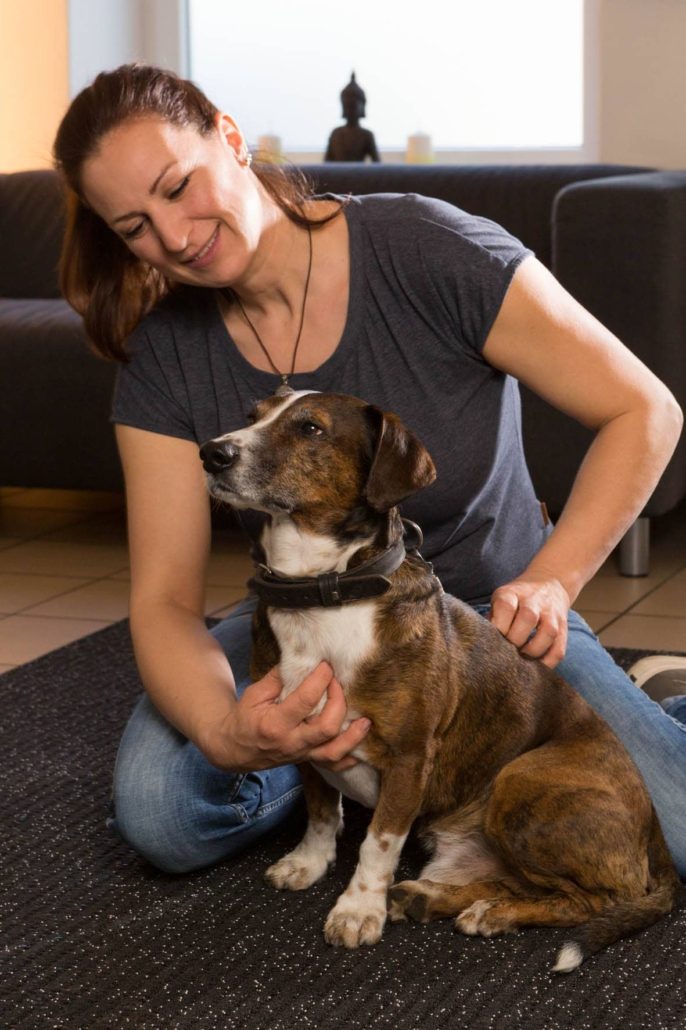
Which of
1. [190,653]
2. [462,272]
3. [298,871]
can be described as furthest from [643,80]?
[298,871]

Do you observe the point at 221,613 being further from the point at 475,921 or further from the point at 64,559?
the point at 475,921

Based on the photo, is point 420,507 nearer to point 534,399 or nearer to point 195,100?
point 195,100

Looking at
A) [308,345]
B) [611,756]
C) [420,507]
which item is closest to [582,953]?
[611,756]

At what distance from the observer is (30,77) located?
217 inches

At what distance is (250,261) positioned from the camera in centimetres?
198

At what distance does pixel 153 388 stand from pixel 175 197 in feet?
1.09

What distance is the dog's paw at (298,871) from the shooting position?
6.50 feet

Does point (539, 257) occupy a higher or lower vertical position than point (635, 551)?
higher

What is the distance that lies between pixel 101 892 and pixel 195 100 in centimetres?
113

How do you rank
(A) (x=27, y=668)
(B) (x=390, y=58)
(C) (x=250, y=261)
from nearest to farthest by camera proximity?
(C) (x=250, y=261), (A) (x=27, y=668), (B) (x=390, y=58)

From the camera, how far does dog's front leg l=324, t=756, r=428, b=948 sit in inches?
69.4

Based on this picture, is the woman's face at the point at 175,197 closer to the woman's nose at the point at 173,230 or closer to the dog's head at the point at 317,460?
the woman's nose at the point at 173,230

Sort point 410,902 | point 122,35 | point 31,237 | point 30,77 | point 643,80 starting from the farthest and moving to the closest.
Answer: point 122,35 < point 30,77 < point 31,237 < point 643,80 < point 410,902

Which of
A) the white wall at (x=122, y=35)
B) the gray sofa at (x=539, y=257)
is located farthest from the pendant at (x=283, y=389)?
the white wall at (x=122, y=35)
